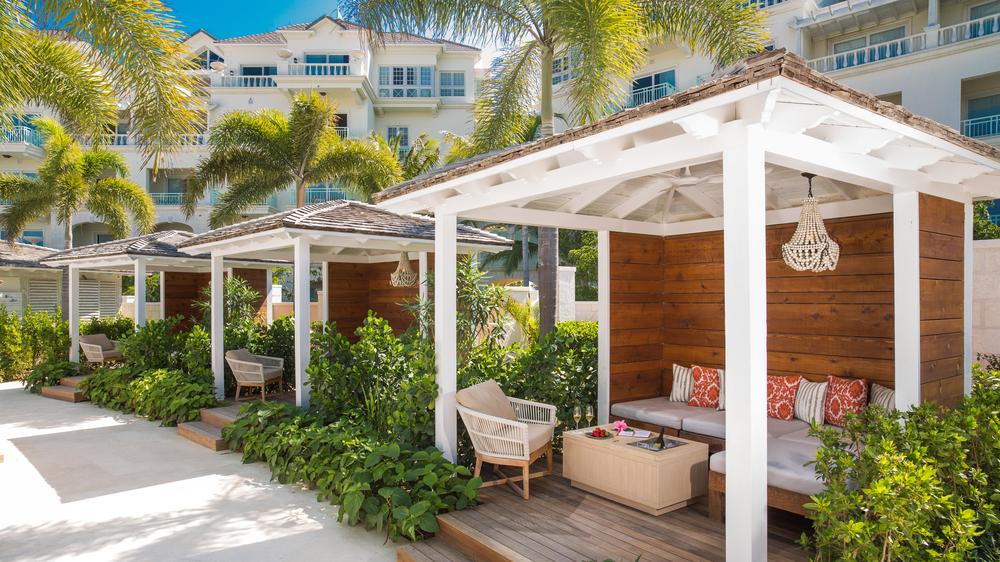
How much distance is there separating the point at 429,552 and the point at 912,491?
314 cm

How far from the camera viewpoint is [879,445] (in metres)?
3.31

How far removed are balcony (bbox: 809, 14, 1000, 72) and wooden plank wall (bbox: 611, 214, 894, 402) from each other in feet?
46.6

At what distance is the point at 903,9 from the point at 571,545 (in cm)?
2007

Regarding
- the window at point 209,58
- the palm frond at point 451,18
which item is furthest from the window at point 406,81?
the palm frond at point 451,18

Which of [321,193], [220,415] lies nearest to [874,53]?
[220,415]

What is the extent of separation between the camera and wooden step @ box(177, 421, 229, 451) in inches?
316

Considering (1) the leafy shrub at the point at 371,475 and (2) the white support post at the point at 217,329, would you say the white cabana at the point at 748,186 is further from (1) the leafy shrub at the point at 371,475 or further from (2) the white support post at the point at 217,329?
(2) the white support post at the point at 217,329

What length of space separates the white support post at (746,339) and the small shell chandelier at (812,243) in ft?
6.43

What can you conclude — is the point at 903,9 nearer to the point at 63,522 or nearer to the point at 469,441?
the point at 469,441

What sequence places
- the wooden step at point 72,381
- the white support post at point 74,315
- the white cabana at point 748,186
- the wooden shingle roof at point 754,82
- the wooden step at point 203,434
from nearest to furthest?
the wooden shingle roof at point 754,82
the white cabana at point 748,186
the wooden step at point 203,434
the wooden step at point 72,381
the white support post at point 74,315

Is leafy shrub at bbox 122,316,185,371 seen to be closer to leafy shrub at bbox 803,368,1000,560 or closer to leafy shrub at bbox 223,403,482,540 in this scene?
leafy shrub at bbox 223,403,482,540

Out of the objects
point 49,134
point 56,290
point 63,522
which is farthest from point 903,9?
point 56,290

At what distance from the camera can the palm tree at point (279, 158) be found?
15297mm

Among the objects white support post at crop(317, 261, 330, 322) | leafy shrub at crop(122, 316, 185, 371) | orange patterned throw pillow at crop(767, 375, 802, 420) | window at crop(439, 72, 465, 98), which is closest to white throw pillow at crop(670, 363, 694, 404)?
orange patterned throw pillow at crop(767, 375, 802, 420)
